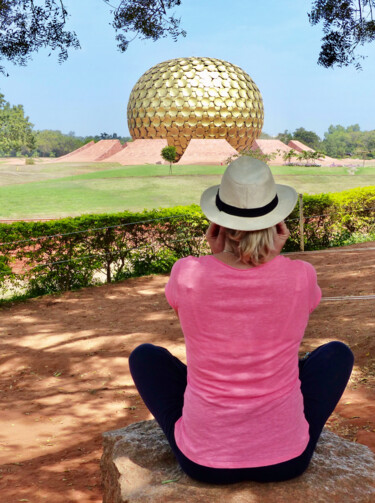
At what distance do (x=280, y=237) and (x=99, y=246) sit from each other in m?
7.16

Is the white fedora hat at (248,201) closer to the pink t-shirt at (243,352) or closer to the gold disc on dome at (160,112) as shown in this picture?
the pink t-shirt at (243,352)

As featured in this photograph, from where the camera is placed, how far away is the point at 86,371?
5.00 m

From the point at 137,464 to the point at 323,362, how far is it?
34.0 inches

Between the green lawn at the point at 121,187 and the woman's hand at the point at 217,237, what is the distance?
54.4 ft

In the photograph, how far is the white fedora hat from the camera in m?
1.80

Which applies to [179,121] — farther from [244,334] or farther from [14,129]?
[244,334]

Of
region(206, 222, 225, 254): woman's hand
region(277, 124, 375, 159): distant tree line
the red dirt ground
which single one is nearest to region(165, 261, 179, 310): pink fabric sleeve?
region(206, 222, 225, 254): woman's hand

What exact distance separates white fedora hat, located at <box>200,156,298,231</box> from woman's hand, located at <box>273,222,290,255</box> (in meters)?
0.08

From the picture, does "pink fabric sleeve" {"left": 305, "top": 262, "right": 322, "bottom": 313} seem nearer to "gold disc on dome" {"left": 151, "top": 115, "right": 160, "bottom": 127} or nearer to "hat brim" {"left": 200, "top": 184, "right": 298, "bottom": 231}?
"hat brim" {"left": 200, "top": 184, "right": 298, "bottom": 231}

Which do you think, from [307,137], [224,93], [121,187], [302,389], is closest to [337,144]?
[307,137]

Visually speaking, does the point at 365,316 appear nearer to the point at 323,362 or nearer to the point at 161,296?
the point at 161,296

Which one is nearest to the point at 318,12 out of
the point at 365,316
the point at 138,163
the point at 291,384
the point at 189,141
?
the point at 365,316

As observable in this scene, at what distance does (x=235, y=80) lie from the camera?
→ 3997cm

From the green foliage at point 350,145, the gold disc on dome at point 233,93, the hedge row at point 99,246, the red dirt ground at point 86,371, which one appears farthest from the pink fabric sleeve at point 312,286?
the green foliage at point 350,145
